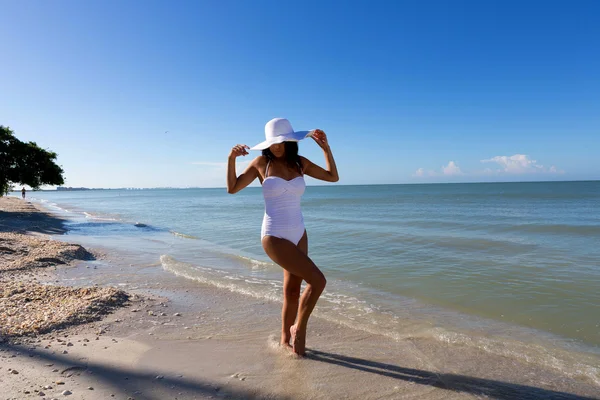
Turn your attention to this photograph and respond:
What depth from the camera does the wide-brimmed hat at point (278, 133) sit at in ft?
11.2

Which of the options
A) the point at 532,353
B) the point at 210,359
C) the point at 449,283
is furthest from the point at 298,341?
the point at 449,283

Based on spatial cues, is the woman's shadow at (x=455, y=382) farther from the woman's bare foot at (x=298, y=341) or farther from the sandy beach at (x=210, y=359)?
the woman's bare foot at (x=298, y=341)

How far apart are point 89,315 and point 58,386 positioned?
192cm

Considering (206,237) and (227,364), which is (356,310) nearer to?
(227,364)

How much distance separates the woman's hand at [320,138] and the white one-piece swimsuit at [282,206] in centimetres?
54

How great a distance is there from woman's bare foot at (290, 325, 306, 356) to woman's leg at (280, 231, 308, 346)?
0.14 metres

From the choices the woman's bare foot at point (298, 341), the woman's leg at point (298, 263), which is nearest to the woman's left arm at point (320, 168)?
the woman's leg at point (298, 263)

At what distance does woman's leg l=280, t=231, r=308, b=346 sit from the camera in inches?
146

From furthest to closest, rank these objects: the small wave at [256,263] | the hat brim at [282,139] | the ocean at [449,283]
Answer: the small wave at [256,263] → the ocean at [449,283] → the hat brim at [282,139]

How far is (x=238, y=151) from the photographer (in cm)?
354

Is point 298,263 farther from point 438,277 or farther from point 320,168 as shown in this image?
point 438,277

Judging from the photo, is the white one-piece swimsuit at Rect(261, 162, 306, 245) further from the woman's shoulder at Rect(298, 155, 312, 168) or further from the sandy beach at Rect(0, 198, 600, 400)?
the sandy beach at Rect(0, 198, 600, 400)

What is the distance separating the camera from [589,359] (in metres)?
4.10

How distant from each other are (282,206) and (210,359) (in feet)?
5.74
